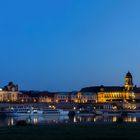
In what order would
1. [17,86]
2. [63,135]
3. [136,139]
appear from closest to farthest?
1. [136,139]
2. [63,135]
3. [17,86]

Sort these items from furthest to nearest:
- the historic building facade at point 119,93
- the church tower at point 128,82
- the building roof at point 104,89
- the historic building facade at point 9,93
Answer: the building roof at point 104,89 < the church tower at point 128,82 < the historic building facade at point 119,93 < the historic building facade at point 9,93

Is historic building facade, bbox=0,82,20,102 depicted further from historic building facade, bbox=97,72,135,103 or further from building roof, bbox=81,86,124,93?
building roof, bbox=81,86,124,93

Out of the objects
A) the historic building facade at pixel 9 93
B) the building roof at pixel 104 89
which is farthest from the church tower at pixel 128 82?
the historic building facade at pixel 9 93

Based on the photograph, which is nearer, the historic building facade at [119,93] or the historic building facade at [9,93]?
the historic building facade at [9,93]

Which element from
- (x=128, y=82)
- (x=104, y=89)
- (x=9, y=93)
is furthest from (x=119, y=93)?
(x=9, y=93)

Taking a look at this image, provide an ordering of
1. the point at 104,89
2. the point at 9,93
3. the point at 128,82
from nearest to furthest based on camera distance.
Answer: the point at 9,93 → the point at 128,82 → the point at 104,89

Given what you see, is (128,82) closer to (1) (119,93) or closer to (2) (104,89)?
(1) (119,93)

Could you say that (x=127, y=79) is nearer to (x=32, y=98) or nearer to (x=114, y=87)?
(x=114, y=87)

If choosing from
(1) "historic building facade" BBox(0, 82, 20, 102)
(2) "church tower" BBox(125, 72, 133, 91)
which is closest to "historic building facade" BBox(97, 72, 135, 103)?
(2) "church tower" BBox(125, 72, 133, 91)

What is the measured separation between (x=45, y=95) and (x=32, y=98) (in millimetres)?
5341

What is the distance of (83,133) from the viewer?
21797 mm

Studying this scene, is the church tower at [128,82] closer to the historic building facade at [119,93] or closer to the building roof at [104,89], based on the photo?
the historic building facade at [119,93]

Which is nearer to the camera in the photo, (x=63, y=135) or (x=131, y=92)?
(x=63, y=135)

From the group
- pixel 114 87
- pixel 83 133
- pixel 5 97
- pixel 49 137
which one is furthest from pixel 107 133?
pixel 114 87
